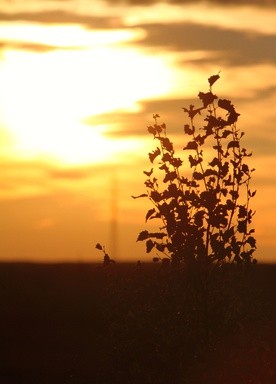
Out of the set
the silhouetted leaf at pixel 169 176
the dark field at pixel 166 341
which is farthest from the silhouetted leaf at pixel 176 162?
the dark field at pixel 166 341

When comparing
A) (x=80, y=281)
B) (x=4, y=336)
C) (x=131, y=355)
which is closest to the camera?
(x=131, y=355)

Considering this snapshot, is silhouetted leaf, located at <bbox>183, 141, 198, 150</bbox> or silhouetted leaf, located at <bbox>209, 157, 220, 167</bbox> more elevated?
silhouetted leaf, located at <bbox>183, 141, 198, 150</bbox>

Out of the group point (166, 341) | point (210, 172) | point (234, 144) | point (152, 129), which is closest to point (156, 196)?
point (210, 172)

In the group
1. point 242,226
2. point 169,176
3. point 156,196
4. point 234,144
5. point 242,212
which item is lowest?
point 242,226

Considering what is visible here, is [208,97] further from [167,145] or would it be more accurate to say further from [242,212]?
[242,212]

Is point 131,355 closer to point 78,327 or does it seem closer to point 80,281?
point 78,327

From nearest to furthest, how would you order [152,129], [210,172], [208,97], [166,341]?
[166,341] → [208,97] → [210,172] → [152,129]

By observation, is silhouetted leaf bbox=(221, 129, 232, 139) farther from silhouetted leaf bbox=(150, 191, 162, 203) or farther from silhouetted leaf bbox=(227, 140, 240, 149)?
silhouetted leaf bbox=(150, 191, 162, 203)

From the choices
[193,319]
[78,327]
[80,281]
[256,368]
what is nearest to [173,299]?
[193,319]

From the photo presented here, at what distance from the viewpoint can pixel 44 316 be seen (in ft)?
89.2

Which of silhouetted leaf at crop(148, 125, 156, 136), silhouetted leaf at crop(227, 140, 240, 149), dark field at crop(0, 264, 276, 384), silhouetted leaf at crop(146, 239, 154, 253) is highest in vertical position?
silhouetted leaf at crop(148, 125, 156, 136)

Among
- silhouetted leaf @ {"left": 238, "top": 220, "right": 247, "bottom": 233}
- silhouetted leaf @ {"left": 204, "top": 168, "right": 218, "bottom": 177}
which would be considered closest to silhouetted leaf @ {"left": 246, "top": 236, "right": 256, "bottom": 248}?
silhouetted leaf @ {"left": 238, "top": 220, "right": 247, "bottom": 233}

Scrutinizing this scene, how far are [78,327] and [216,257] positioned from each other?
8.32 meters

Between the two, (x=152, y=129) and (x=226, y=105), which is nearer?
(x=226, y=105)
